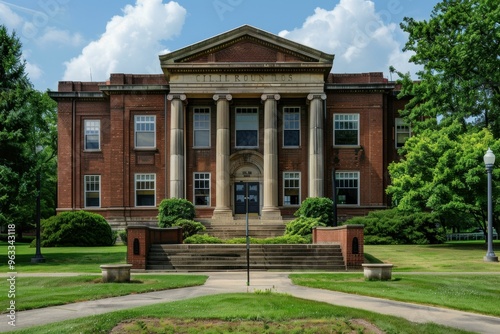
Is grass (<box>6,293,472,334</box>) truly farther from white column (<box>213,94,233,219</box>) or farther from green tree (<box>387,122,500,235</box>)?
white column (<box>213,94,233,219</box>)

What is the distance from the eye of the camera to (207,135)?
43.2m

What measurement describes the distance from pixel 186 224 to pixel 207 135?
390 inches

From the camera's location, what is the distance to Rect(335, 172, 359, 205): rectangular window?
43.3 m

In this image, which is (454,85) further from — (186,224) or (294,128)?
(186,224)

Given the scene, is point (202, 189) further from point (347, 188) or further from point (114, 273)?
point (114, 273)

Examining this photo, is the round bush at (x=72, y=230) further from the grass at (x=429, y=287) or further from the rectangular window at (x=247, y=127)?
the grass at (x=429, y=287)

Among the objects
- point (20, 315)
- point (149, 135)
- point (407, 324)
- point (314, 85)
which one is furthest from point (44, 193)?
point (407, 324)

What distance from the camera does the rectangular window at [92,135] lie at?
4459 centimetres

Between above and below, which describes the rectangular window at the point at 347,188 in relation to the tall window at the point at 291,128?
below

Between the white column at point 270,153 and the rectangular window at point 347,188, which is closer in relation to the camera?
the white column at point 270,153

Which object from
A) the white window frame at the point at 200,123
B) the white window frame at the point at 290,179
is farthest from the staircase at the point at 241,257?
the white window frame at the point at 200,123

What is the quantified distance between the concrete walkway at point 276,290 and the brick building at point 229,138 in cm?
2331

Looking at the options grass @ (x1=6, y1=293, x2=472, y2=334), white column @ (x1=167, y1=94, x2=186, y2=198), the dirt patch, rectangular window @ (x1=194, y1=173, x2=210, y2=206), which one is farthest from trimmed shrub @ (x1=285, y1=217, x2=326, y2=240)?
the dirt patch

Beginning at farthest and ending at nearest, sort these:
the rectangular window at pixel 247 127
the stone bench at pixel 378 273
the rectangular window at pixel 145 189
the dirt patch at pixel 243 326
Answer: the rectangular window at pixel 145 189
the rectangular window at pixel 247 127
the stone bench at pixel 378 273
the dirt patch at pixel 243 326
